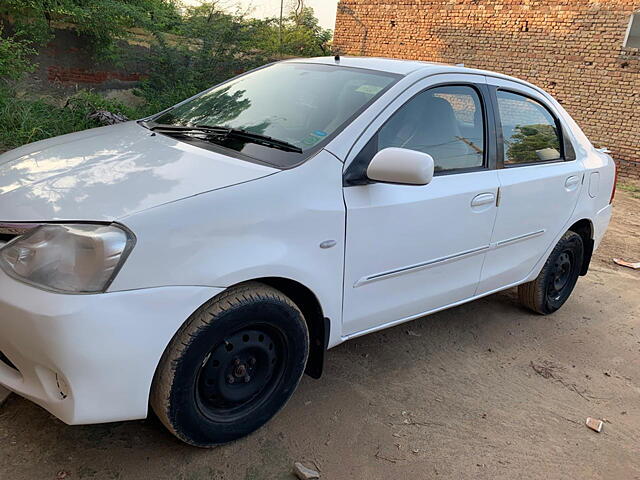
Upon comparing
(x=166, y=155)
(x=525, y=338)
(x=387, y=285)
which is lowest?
(x=525, y=338)

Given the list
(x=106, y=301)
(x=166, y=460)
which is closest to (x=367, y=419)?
(x=166, y=460)

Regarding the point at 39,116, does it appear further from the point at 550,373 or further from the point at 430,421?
the point at 550,373

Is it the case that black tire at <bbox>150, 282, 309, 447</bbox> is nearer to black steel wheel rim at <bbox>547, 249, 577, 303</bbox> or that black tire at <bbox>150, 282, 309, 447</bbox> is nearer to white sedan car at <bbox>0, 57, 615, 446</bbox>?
white sedan car at <bbox>0, 57, 615, 446</bbox>

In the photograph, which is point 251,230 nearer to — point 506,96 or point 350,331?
point 350,331

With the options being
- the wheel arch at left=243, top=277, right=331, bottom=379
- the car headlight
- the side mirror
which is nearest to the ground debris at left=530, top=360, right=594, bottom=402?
the wheel arch at left=243, top=277, right=331, bottom=379

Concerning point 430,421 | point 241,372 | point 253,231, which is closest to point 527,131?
point 430,421

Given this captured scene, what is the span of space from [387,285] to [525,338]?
1753 millimetres

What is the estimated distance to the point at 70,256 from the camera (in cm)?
191

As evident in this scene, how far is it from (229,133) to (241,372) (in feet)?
4.04

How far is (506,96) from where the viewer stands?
3.58 metres

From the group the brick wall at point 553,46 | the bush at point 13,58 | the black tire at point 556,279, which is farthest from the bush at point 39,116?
the brick wall at point 553,46

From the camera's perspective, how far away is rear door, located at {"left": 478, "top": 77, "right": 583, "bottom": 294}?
135 inches

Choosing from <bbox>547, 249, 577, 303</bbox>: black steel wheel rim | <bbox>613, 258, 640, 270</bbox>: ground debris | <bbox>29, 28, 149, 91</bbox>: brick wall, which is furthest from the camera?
<bbox>29, 28, 149, 91</bbox>: brick wall

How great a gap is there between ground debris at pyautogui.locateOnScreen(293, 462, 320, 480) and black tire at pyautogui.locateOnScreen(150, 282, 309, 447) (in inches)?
10.7
